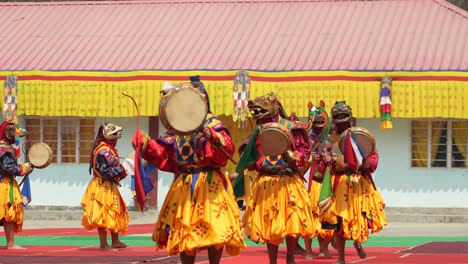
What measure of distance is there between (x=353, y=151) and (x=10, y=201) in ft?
17.6

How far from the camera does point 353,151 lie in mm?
14781

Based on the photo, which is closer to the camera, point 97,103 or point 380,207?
point 380,207

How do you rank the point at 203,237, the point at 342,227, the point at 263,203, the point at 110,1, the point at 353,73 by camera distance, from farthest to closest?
the point at 110,1, the point at 353,73, the point at 342,227, the point at 263,203, the point at 203,237

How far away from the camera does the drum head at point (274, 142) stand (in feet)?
43.8

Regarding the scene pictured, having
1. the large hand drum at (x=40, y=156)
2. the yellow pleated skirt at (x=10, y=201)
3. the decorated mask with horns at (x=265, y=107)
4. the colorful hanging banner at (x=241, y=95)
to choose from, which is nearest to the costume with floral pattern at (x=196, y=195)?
the decorated mask with horns at (x=265, y=107)

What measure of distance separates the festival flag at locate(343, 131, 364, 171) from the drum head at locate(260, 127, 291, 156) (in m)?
1.55

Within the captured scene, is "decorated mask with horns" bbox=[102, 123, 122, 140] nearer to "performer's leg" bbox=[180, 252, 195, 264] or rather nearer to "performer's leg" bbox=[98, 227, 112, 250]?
"performer's leg" bbox=[98, 227, 112, 250]

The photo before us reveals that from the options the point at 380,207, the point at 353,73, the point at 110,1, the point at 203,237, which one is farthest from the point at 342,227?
the point at 110,1

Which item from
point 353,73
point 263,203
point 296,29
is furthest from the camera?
point 296,29

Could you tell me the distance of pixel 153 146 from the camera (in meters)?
12.0

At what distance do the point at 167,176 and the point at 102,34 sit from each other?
4292 mm

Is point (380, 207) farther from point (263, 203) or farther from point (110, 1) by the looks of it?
point (110, 1)

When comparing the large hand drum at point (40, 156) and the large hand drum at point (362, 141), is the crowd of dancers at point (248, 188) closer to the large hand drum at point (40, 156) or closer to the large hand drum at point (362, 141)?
the large hand drum at point (362, 141)

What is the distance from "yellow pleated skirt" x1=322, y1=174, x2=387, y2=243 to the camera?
14.9 meters
